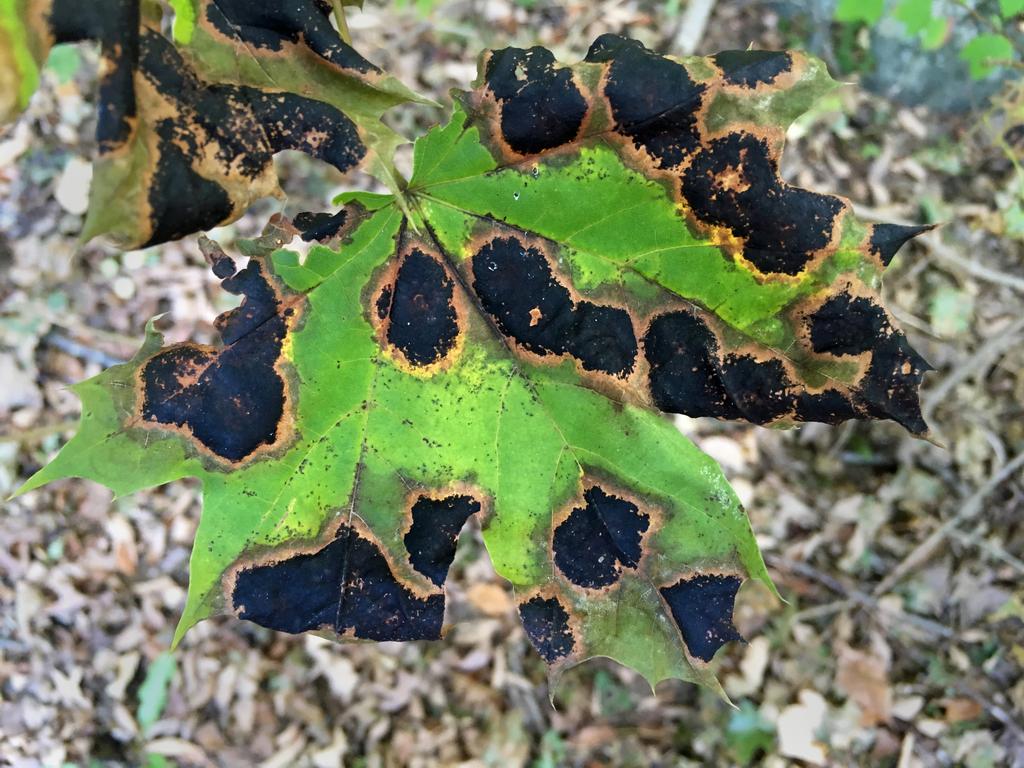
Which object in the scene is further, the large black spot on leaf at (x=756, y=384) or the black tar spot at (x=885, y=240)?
the large black spot on leaf at (x=756, y=384)

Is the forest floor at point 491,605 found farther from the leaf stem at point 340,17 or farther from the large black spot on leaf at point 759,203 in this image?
the large black spot on leaf at point 759,203

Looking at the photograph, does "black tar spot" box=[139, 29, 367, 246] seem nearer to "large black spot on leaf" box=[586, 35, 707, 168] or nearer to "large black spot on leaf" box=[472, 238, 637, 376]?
"large black spot on leaf" box=[472, 238, 637, 376]

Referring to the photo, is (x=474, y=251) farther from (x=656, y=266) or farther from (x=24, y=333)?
(x=24, y=333)

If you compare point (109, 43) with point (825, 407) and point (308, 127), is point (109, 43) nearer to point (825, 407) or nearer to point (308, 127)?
point (308, 127)

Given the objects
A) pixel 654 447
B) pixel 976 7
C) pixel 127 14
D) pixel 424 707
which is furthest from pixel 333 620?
pixel 976 7

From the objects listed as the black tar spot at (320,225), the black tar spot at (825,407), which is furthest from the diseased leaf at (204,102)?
the black tar spot at (825,407)

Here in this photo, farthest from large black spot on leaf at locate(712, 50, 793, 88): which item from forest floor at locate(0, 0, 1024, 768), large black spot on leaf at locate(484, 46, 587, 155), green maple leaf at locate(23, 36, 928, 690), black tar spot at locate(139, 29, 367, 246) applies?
forest floor at locate(0, 0, 1024, 768)
